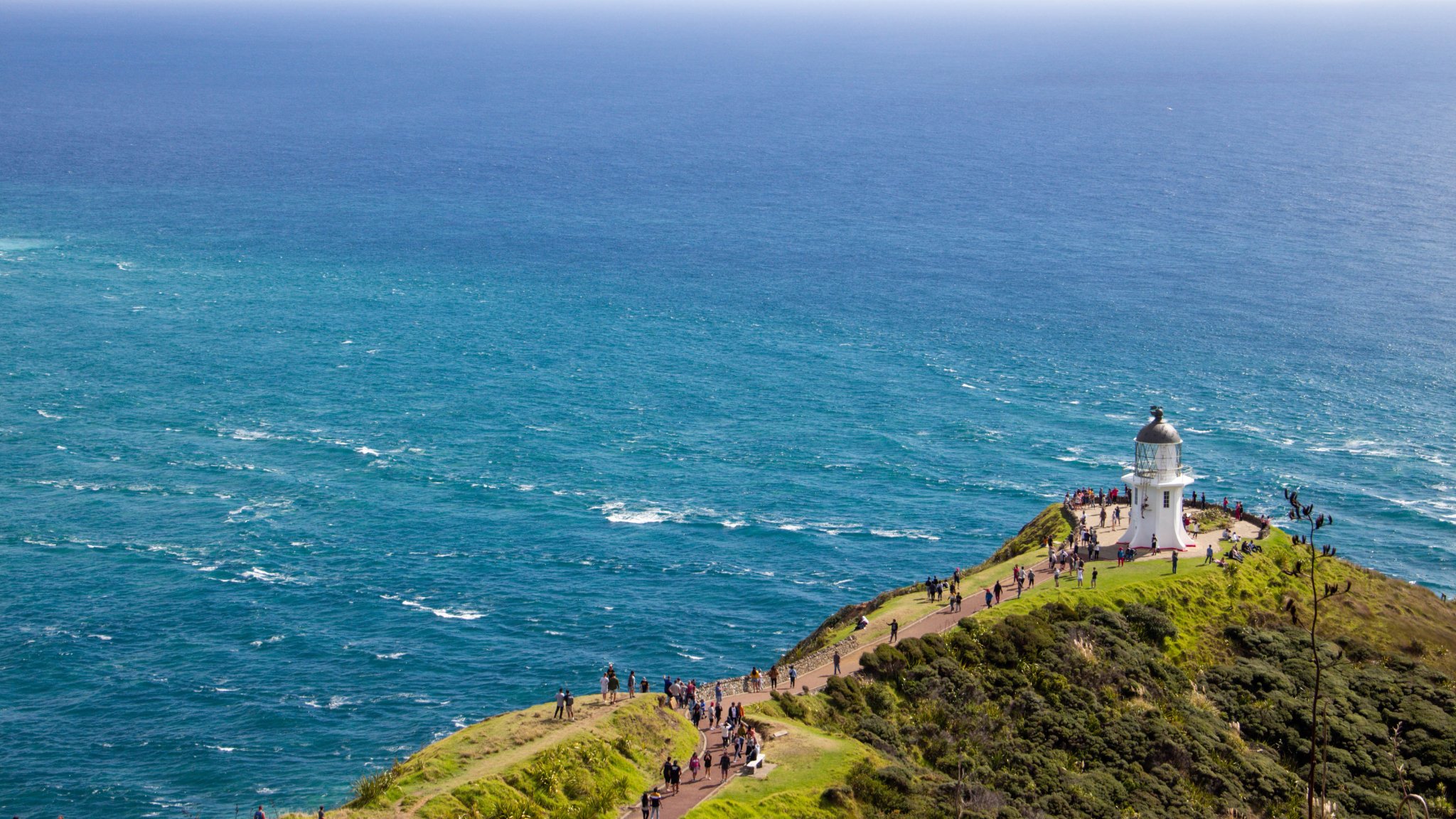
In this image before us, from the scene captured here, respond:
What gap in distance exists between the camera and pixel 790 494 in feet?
390

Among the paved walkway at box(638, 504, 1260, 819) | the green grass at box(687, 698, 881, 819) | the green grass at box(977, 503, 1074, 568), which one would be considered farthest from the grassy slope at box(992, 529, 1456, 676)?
the green grass at box(687, 698, 881, 819)

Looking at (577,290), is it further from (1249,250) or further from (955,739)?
(955,739)

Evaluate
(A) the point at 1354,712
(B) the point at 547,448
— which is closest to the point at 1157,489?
(A) the point at 1354,712

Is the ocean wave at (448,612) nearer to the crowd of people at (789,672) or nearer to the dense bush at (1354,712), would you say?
the crowd of people at (789,672)

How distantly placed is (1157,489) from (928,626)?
18077 mm

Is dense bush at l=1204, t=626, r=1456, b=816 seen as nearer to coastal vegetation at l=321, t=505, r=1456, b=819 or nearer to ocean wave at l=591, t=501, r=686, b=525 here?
coastal vegetation at l=321, t=505, r=1456, b=819

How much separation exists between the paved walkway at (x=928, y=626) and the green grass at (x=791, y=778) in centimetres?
70

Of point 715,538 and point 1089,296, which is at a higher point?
point 1089,296

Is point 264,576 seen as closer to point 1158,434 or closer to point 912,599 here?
point 912,599

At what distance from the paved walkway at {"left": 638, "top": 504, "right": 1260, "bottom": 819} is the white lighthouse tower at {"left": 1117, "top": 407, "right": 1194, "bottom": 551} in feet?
3.34

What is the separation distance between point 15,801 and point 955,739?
47.7 m

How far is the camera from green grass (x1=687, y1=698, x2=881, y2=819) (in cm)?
5531

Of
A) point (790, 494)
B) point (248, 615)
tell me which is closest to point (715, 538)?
point (790, 494)

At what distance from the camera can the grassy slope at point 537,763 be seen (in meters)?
52.3
